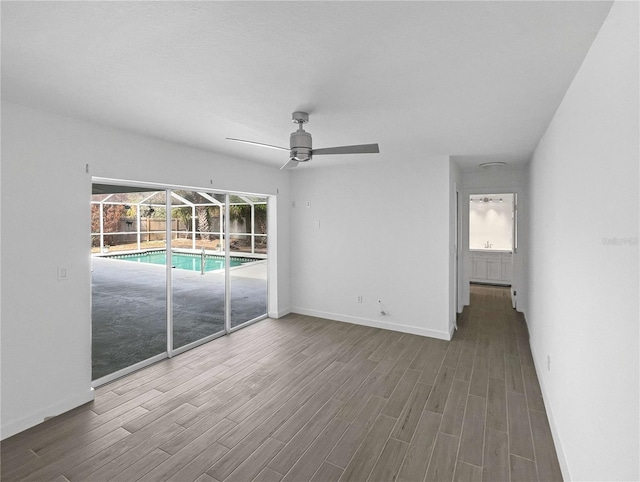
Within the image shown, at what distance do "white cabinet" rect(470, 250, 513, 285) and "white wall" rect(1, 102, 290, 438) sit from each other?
793cm

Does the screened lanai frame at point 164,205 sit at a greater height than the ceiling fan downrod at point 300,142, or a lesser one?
lesser

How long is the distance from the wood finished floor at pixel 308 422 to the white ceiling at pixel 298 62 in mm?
2583

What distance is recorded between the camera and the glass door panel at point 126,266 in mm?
3504

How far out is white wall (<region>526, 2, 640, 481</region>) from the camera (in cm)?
116

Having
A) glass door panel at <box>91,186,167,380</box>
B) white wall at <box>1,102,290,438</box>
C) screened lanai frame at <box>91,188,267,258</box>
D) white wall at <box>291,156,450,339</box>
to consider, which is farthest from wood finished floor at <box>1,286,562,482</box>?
screened lanai frame at <box>91,188,267,258</box>

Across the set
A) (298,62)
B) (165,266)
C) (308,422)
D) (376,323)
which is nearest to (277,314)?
(376,323)

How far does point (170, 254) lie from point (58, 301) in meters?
1.34

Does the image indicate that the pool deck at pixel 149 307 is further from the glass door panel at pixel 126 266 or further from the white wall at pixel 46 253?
the white wall at pixel 46 253

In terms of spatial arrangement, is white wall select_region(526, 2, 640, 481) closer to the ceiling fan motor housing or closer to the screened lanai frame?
the ceiling fan motor housing

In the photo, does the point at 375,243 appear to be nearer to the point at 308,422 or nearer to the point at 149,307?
the point at 308,422

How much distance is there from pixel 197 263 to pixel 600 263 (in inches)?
200

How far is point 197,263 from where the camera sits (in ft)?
17.6

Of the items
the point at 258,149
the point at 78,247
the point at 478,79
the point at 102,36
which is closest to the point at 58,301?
the point at 78,247

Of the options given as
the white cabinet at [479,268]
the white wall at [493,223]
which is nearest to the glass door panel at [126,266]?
the white cabinet at [479,268]
